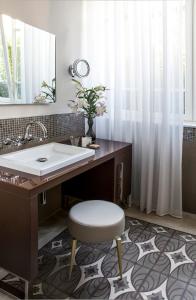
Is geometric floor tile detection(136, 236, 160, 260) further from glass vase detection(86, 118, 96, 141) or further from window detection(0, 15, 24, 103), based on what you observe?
window detection(0, 15, 24, 103)

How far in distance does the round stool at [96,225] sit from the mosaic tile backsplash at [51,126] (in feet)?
2.53

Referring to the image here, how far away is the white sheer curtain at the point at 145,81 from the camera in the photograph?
2256 mm

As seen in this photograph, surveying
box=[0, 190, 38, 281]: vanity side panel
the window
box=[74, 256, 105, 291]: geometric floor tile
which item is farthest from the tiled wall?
box=[0, 190, 38, 281]: vanity side panel

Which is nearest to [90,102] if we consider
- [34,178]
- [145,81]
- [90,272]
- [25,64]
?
[145,81]

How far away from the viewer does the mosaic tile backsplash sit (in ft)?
6.20

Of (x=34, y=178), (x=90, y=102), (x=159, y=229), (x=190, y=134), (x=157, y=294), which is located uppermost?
(x=90, y=102)

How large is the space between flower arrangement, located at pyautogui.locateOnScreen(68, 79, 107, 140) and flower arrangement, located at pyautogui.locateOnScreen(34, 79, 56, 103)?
0.21 m

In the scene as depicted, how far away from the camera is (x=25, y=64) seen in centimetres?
198

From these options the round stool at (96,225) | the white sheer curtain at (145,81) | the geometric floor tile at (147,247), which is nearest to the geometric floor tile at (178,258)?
the geometric floor tile at (147,247)

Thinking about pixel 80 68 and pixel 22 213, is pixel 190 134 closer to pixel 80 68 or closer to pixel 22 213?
pixel 80 68

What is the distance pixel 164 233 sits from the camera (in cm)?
223

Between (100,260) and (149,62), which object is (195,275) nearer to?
(100,260)

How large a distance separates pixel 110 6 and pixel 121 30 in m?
0.26

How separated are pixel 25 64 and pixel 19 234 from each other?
1.30m
